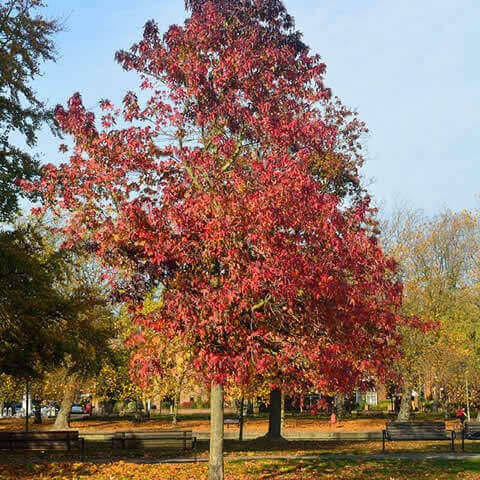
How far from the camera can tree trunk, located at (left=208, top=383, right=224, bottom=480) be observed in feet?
44.1

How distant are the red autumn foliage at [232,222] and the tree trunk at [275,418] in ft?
51.0

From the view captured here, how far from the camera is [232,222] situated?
11562 millimetres

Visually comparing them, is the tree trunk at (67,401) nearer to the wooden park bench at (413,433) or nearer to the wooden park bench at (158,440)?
the wooden park bench at (158,440)

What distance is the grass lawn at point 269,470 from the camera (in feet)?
50.5

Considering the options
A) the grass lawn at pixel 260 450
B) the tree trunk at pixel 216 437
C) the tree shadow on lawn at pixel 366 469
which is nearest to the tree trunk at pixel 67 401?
the grass lawn at pixel 260 450

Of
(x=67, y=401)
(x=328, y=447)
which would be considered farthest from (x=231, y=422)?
(x=328, y=447)

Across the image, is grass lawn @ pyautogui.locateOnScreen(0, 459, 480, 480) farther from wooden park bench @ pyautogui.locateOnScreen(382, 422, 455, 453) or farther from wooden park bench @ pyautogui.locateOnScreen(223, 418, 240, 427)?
wooden park bench @ pyautogui.locateOnScreen(223, 418, 240, 427)

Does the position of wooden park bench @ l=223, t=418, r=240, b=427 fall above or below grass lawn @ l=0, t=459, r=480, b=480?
below

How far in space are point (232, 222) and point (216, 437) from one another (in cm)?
519

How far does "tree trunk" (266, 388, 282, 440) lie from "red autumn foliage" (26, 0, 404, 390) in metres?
15.5

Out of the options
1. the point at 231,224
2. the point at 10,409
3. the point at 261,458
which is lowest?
the point at 10,409

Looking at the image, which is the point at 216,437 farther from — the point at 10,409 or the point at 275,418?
the point at 10,409

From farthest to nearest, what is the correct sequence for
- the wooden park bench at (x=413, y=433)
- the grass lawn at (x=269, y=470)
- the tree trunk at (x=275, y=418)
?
the tree trunk at (x=275, y=418)
the wooden park bench at (x=413, y=433)
the grass lawn at (x=269, y=470)

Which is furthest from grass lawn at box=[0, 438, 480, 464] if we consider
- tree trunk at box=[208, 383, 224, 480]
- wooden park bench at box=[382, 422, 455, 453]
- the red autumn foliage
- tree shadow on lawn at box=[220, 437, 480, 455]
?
the red autumn foliage
